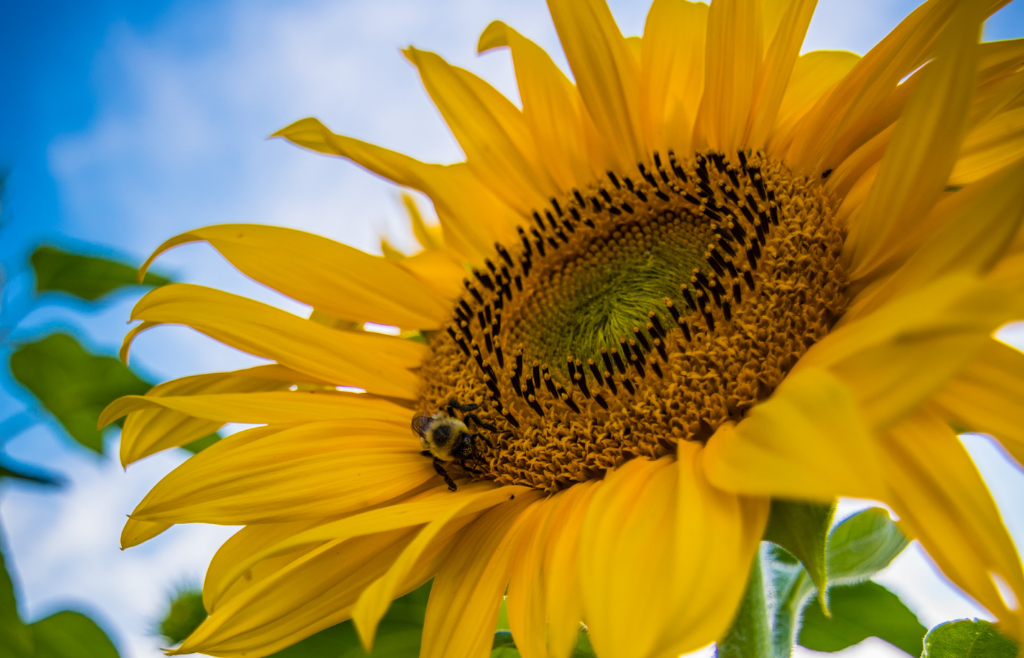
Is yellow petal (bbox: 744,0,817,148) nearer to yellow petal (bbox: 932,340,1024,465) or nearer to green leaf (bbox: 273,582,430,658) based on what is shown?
yellow petal (bbox: 932,340,1024,465)

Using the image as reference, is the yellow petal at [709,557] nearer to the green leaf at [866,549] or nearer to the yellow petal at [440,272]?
the green leaf at [866,549]

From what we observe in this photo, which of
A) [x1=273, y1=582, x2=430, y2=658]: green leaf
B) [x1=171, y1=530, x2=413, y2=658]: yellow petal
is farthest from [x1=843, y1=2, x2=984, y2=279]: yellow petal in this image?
[x1=273, y1=582, x2=430, y2=658]: green leaf

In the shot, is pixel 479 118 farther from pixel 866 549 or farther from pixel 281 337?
pixel 866 549

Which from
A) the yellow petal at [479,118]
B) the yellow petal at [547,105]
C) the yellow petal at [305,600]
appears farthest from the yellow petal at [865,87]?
the yellow petal at [305,600]

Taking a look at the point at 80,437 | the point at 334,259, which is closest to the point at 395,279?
the point at 334,259

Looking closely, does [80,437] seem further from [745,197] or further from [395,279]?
[745,197]
